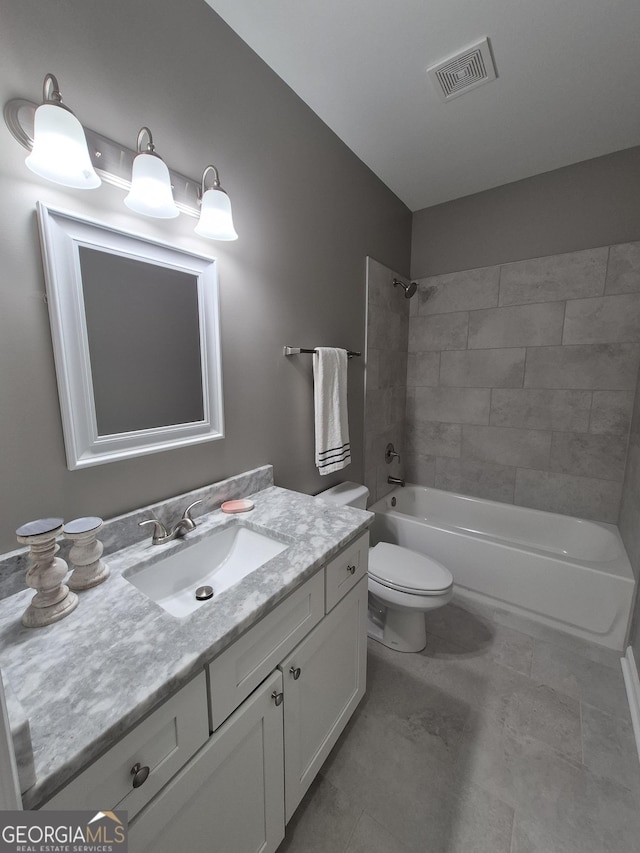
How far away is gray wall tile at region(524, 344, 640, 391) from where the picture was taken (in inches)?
79.3

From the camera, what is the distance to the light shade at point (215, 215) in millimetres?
1106

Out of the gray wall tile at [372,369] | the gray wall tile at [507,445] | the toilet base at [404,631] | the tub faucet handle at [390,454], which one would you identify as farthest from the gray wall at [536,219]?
the toilet base at [404,631]

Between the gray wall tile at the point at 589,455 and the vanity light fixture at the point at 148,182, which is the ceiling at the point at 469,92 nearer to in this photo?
the vanity light fixture at the point at 148,182

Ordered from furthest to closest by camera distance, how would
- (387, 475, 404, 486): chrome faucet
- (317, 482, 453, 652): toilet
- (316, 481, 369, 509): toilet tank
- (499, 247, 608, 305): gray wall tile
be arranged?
(387, 475, 404, 486): chrome faucet < (499, 247, 608, 305): gray wall tile < (316, 481, 369, 509): toilet tank < (317, 482, 453, 652): toilet

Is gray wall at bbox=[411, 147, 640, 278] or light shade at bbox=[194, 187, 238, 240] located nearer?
light shade at bbox=[194, 187, 238, 240]

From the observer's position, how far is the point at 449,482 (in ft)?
8.91

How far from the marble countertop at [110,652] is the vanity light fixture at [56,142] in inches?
39.5

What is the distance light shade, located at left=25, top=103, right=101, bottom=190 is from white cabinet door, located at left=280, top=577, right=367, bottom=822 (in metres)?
1.34

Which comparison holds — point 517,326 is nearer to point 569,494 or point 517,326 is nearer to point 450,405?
point 450,405

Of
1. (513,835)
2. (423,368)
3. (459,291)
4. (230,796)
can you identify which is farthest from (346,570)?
(459,291)

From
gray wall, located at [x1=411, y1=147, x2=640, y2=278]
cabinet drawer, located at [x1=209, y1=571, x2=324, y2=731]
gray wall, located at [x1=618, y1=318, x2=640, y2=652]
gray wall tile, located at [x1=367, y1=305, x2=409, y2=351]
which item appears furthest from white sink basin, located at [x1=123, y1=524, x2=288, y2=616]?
gray wall, located at [x1=411, y1=147, x2=640, y2=278]

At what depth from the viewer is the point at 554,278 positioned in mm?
2172

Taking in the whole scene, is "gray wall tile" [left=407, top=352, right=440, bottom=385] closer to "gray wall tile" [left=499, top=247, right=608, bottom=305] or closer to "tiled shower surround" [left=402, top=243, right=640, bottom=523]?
"tiled shower surround" [left=402, top=243, right=640, bottom=523]

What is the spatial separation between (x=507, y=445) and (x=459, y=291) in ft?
3.90
